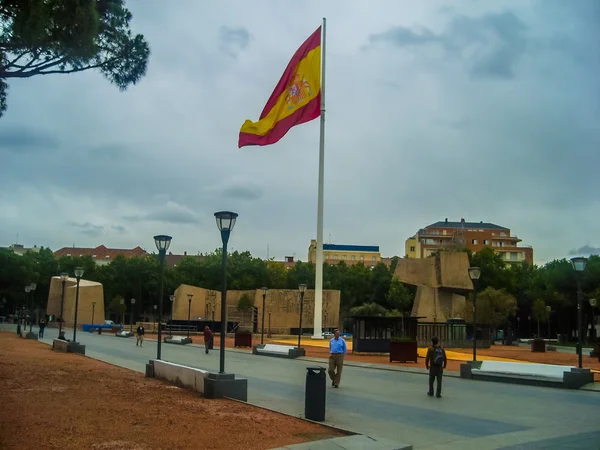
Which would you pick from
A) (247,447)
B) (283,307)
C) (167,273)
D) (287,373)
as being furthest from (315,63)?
(167,273)

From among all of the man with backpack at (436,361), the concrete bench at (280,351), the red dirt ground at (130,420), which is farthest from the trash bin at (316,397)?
the concrete bench at (280,351)

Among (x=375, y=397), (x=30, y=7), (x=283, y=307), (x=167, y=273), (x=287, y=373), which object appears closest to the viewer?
(x=30, y=7)

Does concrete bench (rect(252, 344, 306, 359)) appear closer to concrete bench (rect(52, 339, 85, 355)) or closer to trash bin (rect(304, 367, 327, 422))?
concrete bench (rect(52, 339, 85, 355))

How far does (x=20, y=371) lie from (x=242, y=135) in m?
18.4

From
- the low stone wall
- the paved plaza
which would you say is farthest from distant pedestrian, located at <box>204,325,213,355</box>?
the low stone wall

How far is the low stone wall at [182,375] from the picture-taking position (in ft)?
44.7

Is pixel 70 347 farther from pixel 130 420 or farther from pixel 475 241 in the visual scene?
pixel 475 241

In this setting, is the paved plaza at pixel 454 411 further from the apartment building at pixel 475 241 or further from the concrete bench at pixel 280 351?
the apartment building at pixel 475 241

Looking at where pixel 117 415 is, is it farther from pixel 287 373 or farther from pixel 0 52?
pixel 287 373

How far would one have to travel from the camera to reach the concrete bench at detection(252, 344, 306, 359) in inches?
1221

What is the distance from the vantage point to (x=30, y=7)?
11320 millimetres

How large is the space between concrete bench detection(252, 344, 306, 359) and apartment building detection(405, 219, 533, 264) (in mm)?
84969

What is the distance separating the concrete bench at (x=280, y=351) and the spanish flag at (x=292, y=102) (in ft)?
35.0

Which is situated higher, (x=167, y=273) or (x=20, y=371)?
(x=167, y=273)
